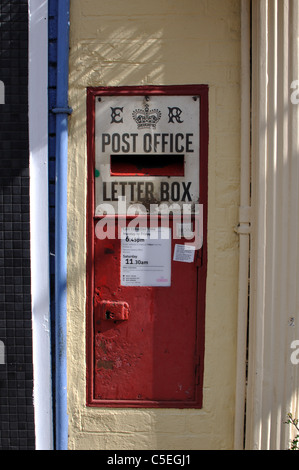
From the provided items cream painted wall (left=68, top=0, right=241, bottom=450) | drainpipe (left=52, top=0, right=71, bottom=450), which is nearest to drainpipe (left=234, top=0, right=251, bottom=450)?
cream painted wall (left=68, top=0, right=241, bottom=450)

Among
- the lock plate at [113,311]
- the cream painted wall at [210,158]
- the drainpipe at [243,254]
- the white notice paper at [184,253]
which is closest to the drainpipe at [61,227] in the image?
the cream painted wall at [210,158]

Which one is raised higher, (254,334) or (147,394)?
(254,334)

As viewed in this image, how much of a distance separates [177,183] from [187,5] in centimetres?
116

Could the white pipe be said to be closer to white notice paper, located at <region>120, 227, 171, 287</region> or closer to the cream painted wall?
the cream painted wall

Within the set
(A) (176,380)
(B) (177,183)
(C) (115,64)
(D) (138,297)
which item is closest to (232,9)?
(C) (115,64)

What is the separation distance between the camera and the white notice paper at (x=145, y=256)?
2.45 metres

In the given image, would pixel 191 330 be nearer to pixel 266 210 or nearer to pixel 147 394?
pixel 147 394

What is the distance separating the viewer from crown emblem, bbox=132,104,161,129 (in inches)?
95.4

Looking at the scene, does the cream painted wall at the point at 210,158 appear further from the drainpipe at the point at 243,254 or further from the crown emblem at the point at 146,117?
the crown emblem at the point at 146,117

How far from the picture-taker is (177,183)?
7.98 ft

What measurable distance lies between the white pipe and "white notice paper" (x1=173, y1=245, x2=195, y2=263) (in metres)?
0.86

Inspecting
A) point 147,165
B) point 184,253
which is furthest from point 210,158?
point 184,253

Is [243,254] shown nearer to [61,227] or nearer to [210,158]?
[210,158]

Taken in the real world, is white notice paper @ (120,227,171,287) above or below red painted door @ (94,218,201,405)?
above
